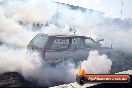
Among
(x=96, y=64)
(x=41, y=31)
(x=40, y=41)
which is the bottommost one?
(x=96, y=64)

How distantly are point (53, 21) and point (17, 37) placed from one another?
734 centimetres

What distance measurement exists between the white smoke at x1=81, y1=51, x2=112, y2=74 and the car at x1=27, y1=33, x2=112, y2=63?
0.27m

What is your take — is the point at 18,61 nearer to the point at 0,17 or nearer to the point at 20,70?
the point at 20,70

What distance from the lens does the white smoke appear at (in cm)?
850

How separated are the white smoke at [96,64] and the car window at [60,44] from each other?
3.15 ft

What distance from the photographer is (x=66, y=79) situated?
8.13m

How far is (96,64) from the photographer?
877 centimetres

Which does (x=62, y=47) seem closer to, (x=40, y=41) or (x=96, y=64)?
(x=40, y=41)

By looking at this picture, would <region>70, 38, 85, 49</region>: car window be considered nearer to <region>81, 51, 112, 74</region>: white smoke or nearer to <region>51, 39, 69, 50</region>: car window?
<region>51, 39, 69, 50</region>: car window

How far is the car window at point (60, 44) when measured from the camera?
8452mm

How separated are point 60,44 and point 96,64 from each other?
1.53 meters

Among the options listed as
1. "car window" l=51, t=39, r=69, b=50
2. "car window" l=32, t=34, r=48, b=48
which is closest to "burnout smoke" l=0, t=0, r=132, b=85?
"car window" l=32, t=34, r=48, b=48

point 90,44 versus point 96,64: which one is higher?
point 90,44

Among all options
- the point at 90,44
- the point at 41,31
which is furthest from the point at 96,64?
the point at 41,31
